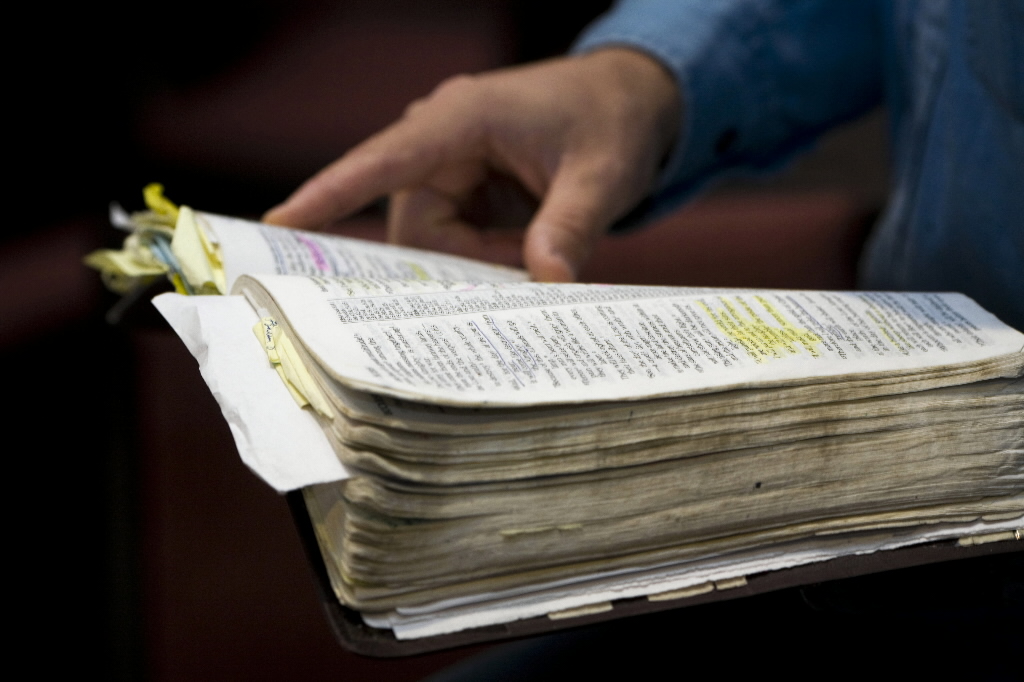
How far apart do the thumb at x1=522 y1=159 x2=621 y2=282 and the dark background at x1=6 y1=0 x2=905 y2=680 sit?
236 mm

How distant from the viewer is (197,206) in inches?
50.9

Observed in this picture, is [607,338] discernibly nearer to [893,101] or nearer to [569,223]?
[569,223]

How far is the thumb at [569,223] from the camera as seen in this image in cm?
57

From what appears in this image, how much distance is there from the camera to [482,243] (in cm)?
71

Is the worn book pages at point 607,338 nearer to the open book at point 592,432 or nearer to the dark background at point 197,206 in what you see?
the open book at point 592,432

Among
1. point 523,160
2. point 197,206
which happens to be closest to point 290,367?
point 523,160

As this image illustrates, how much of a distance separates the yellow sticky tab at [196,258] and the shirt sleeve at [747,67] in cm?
39

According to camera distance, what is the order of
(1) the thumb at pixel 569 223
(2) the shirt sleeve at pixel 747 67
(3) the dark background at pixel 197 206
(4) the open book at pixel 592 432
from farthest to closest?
1. (3) the dark background at pixel 197 206
2. (2) the shirt sleeve at pixel 747 67
3. (1) the thumb at pixel 569 223
4. (4) the open book at pixel 592 432

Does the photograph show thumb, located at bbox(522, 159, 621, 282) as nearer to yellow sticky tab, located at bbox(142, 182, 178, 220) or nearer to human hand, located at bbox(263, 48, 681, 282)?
human hand, located at bbox(263, 48, 681, 282)

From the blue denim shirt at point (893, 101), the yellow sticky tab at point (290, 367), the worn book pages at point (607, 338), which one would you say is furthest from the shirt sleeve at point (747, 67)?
the yellow sticky tab at point (290, 367)

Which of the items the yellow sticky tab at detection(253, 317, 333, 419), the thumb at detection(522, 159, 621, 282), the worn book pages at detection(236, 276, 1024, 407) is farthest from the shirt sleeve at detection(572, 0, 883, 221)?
the yellow sticky tab at detection(253, 317, 333, 419)

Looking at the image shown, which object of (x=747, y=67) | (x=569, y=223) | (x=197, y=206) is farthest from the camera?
(x=197, y=206)

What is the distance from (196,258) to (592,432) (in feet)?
0.83

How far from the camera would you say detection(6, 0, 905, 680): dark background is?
0.88 m
